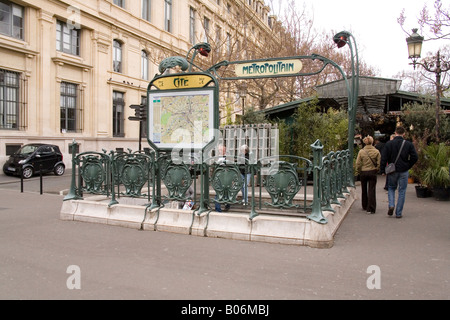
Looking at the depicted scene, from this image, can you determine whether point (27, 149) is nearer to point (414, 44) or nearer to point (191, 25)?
point (414, 44)

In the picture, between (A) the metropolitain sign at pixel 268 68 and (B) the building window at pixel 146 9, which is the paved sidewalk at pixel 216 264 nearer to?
(A) the metropolitain sign at pixel 268 68

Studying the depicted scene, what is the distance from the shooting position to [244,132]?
1511cm

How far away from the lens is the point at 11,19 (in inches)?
776

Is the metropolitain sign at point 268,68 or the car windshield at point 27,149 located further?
the car windshield at point 27,149

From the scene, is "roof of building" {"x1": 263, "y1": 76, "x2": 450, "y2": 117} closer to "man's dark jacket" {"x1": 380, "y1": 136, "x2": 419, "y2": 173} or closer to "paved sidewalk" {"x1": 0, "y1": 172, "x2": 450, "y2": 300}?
"man's dark jacket" {"x1": 380, "y1": 136, "x2": 419, "y2": 173}

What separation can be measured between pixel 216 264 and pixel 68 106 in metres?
21.0

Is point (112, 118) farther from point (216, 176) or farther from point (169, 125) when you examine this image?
point (216, 176)

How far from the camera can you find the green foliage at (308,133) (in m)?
14.7

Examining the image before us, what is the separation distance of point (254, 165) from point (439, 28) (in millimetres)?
8600

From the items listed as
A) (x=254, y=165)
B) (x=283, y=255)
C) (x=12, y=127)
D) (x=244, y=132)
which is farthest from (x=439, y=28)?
(x=12, y=127)

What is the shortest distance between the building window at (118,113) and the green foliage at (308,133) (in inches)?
601

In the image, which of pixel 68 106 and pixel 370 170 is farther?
pixel 68 106

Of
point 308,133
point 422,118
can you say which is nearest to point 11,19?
point 308,133

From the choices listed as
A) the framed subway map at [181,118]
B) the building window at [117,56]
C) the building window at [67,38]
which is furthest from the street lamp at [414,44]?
the building window at [117,56]
